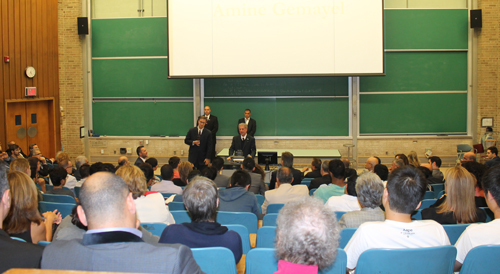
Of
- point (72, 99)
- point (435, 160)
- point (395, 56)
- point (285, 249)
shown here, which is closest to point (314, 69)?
point (395, 56)

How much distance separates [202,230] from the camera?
2.62m

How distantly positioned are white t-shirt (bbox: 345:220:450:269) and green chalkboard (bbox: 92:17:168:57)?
8.90m

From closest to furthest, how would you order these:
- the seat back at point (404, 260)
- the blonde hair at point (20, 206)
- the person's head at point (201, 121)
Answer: the seat back at point (404, 260)
the blonde hair at point (20, 206)
the person's head at point (201, 121)

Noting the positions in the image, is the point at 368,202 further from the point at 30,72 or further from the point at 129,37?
the point at 129,37

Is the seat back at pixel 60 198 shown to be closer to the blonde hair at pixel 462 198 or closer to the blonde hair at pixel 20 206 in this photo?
the blonde hair at pixel 20 206

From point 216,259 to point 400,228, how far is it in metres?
1.09

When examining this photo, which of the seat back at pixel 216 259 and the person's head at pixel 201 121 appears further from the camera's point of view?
the person's head at pixel 201 121

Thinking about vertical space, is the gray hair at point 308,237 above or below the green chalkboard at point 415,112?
below

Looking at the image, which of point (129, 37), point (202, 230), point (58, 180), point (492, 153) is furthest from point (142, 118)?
point (202, 230)

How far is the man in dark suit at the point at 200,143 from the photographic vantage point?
27.3 ft

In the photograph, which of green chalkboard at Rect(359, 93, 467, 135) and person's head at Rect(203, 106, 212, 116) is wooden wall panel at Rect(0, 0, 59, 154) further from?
green chalkboard at Rect(359, 93, 467, 135)

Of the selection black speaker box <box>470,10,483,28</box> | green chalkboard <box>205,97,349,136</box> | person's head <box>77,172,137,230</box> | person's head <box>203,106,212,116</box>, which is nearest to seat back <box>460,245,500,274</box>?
person's head <box>77,172,137,230</box>

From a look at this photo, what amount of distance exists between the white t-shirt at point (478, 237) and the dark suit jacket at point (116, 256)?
178 centimetres

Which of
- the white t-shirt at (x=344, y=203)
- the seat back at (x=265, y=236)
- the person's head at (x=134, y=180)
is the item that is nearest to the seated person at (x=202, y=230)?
the seat back at (x=265, y=236)
